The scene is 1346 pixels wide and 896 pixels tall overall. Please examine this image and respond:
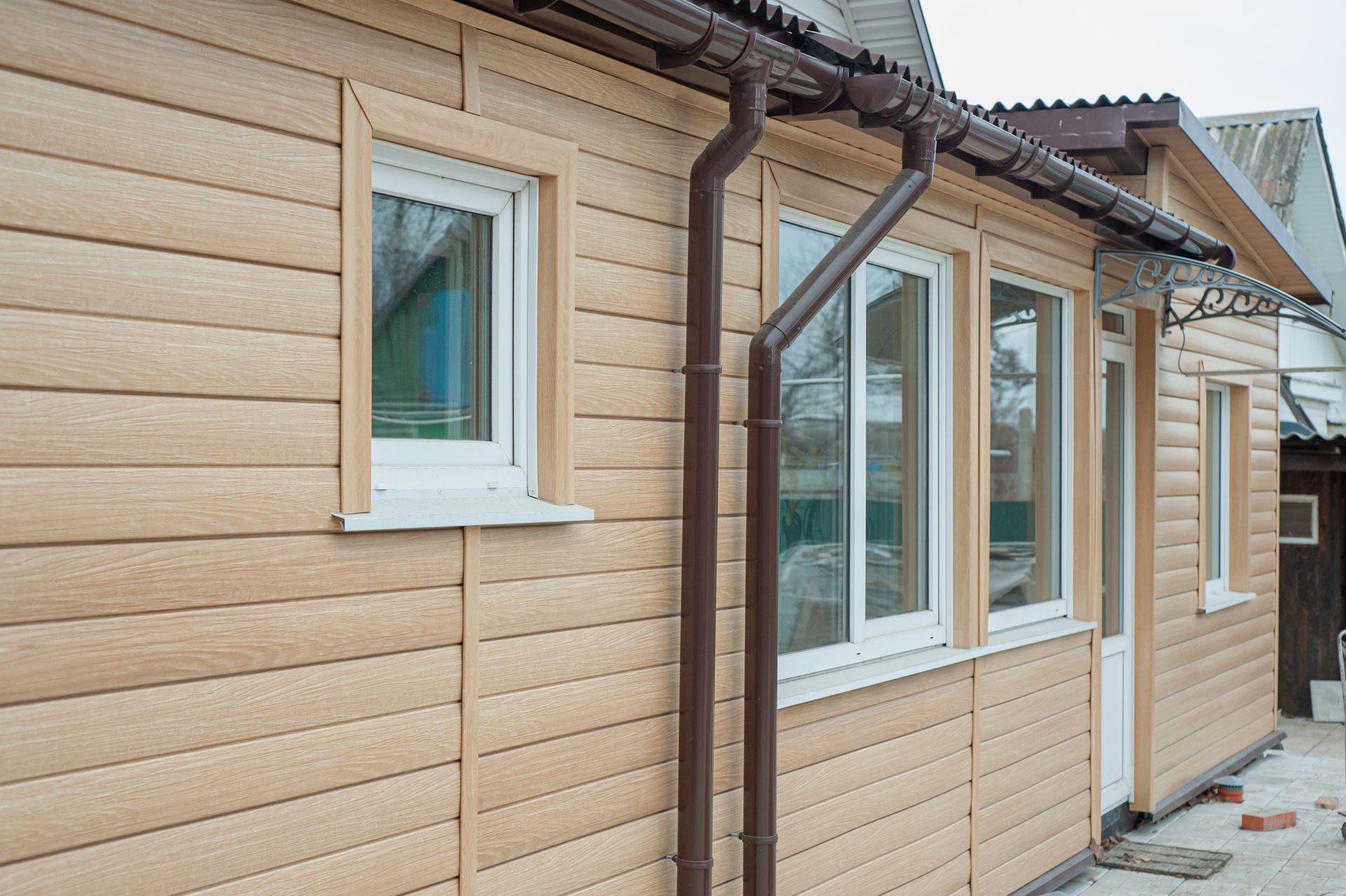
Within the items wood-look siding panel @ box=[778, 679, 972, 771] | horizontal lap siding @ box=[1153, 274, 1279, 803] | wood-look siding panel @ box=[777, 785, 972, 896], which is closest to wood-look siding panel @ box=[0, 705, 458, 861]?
wood-look siding panel @ box=[778, 679, 972, 771]

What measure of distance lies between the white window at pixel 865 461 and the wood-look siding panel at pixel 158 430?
2010mm

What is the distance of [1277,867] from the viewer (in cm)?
607

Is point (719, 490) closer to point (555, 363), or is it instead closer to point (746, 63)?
point (555, 363)

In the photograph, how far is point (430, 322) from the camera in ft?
9.18

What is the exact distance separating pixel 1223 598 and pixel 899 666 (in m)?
4.81

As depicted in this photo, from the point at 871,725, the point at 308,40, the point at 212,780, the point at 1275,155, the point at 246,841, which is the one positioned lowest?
the point at 871,725

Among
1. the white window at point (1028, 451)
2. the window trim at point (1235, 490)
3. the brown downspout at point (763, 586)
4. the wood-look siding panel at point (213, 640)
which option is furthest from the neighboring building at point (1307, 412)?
the wood-look siding panel at point (213, 640)

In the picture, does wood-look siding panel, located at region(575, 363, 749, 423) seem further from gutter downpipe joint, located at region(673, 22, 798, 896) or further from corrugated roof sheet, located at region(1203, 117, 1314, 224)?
corrugated roof sheet, located at region(1203, 117, 1314, 224)

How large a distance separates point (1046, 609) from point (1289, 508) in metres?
6.53

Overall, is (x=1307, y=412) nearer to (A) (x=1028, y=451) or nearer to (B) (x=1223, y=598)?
(B) (x=1223, y=598)

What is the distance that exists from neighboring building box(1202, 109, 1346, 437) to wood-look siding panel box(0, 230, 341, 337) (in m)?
14.3

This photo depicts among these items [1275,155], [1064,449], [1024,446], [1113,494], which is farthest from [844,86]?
[1275,155]

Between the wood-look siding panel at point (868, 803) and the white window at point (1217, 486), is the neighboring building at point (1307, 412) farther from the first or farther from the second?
the wood-look siding panel at point (868, 803)

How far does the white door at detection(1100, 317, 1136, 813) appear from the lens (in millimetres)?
6625
